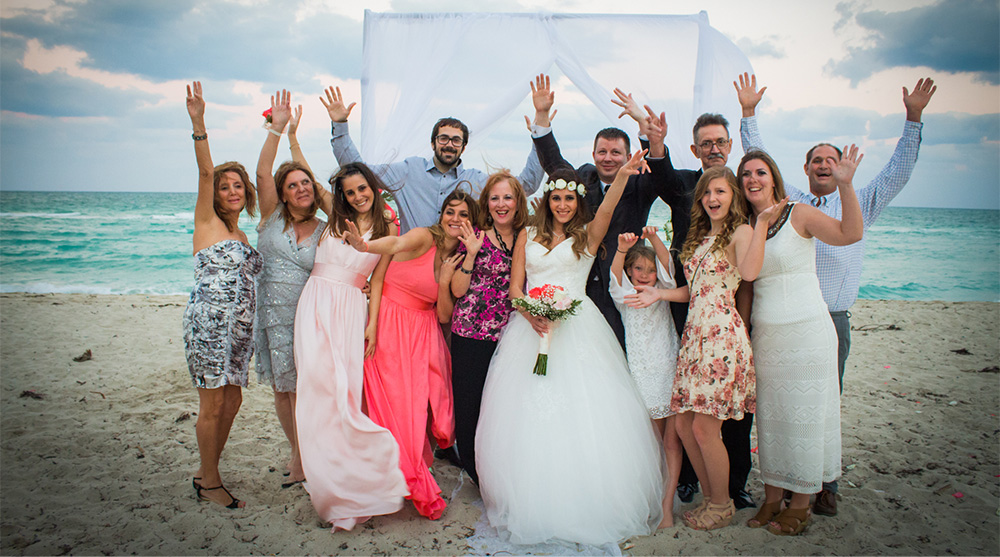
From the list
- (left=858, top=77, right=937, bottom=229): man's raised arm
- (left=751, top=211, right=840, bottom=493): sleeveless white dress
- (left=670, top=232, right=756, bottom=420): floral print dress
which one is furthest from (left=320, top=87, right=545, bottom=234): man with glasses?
(left=858, top=77, right=937, bottom=229): man's raised arm

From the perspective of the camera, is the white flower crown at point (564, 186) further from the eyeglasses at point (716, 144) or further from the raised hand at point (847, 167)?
the raised hand at point (847, 167)

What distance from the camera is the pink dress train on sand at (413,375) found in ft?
11.6

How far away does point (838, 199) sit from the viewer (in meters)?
3.71

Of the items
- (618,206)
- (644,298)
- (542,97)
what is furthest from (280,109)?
(644,298)

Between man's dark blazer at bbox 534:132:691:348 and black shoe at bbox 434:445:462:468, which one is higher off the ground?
man's dark blazer at bbox 534:132:691:348

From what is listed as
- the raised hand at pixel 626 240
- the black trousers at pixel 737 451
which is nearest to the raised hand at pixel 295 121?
the raised hand at pixel 626 240

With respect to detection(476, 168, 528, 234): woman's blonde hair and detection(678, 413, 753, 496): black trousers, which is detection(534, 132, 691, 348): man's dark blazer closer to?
detection(476, 168, 528, 234): woman's blonde hair

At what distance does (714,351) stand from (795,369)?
1.58 ft

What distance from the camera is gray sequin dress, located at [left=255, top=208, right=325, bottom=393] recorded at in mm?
3775

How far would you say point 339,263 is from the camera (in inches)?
148

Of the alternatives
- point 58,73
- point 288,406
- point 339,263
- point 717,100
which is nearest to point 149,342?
point 288,406

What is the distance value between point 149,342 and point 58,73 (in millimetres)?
23629

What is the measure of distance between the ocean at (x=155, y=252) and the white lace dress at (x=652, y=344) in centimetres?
1649

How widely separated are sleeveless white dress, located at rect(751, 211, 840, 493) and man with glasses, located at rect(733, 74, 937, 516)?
1.57 ft
